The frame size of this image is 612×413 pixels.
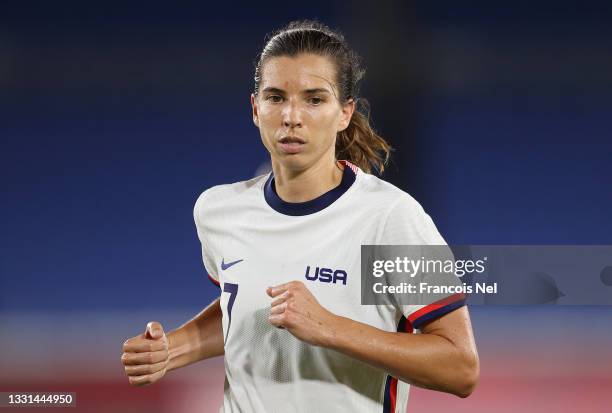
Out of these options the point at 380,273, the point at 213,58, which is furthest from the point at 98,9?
the point at 380,273

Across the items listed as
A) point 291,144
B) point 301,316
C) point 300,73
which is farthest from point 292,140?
point 301,316

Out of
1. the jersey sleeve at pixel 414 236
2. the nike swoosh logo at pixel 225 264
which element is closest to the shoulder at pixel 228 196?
the nike swoosh logo at pixel 225 264

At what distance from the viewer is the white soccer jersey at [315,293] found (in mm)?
1422

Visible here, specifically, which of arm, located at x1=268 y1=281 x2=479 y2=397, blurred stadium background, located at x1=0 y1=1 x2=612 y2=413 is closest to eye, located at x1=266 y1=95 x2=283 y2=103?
arm, located at x1=268 y1=281 x2=479 y2=397

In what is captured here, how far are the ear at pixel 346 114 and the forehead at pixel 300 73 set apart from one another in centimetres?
7

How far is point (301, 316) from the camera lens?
1282 millimetres

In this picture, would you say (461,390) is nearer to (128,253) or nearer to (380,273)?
(380,273)

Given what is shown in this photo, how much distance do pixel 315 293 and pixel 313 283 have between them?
0.02 m

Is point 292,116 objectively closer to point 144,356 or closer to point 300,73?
point 300,73

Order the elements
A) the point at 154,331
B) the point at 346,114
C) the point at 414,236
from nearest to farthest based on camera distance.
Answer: the point at 414,236, the point at 154,331, the point at 346,114

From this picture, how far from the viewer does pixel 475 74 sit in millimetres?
4137

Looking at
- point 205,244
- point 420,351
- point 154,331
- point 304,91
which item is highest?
point 304,91

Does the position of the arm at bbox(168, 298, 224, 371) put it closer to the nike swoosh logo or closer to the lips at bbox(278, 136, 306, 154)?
the nike swoosh logo

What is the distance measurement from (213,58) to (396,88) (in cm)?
95
